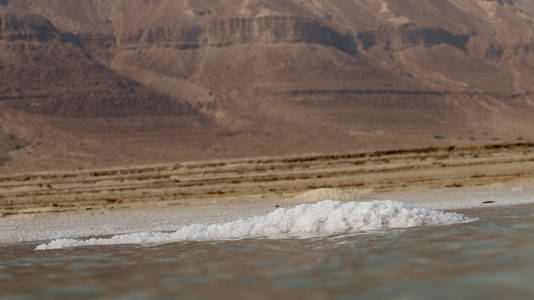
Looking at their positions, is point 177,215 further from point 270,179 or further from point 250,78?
point 250,78

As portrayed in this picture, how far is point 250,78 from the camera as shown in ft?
400

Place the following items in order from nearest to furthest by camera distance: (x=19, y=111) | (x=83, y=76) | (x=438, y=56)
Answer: (x=19, y=111) < (x=83, y=76) < (x=438, y=56)

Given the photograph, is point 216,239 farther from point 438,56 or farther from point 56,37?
point 438,56

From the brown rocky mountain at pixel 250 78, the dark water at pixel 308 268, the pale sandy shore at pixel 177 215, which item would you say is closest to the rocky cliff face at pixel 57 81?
the brown rocky mountain at pixel 250 78

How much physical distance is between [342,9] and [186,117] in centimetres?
6383

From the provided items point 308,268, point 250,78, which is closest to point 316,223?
point 308,268

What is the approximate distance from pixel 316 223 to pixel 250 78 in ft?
371

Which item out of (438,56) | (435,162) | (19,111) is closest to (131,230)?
(435,162)

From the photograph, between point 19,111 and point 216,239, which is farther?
point 19,111

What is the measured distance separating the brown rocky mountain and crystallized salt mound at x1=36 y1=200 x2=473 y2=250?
243ft

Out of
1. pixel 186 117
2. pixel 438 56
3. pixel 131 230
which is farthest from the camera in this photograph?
pixel 438 56

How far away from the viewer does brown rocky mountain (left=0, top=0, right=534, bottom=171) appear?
9600cm

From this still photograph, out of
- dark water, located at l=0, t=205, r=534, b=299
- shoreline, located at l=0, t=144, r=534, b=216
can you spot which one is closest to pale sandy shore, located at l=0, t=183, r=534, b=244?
shoreline, located at l=0, t=144, r=534, b=216

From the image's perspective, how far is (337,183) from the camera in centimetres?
3173
